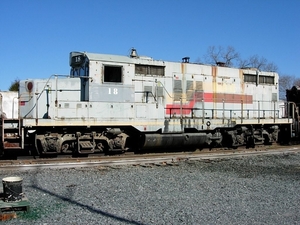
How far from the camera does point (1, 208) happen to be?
445 centimetres

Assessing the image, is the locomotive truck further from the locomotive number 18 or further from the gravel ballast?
the gravel ballast

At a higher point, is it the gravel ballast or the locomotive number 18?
the locomotive number 18

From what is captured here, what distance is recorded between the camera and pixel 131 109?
10883mm

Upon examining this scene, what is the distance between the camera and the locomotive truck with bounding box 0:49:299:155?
999 centimetres

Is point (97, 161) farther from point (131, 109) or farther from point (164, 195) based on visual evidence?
point (164, 195)

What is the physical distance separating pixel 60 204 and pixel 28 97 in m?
6.00

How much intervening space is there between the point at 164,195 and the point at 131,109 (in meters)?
5.50

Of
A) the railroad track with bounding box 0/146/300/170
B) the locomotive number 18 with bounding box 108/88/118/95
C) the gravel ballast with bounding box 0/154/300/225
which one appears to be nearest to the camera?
the gravel ballast with bounding box 0/154/300/225

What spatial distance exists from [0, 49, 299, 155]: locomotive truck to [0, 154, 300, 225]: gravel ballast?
203 centimetres

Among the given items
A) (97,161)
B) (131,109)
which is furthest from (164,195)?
(131,109)

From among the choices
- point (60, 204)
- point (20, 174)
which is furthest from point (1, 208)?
point (20, 174)

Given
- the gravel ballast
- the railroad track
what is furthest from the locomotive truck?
the gravel ballast

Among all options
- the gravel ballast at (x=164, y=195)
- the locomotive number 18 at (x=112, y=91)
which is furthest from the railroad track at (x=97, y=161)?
the locomotive number 18 at (x=112, y=91)

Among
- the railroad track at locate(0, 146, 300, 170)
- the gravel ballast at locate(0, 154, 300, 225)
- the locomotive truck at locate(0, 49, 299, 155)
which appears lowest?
the gravel ballast at locate(0, 154, 300, 225)
